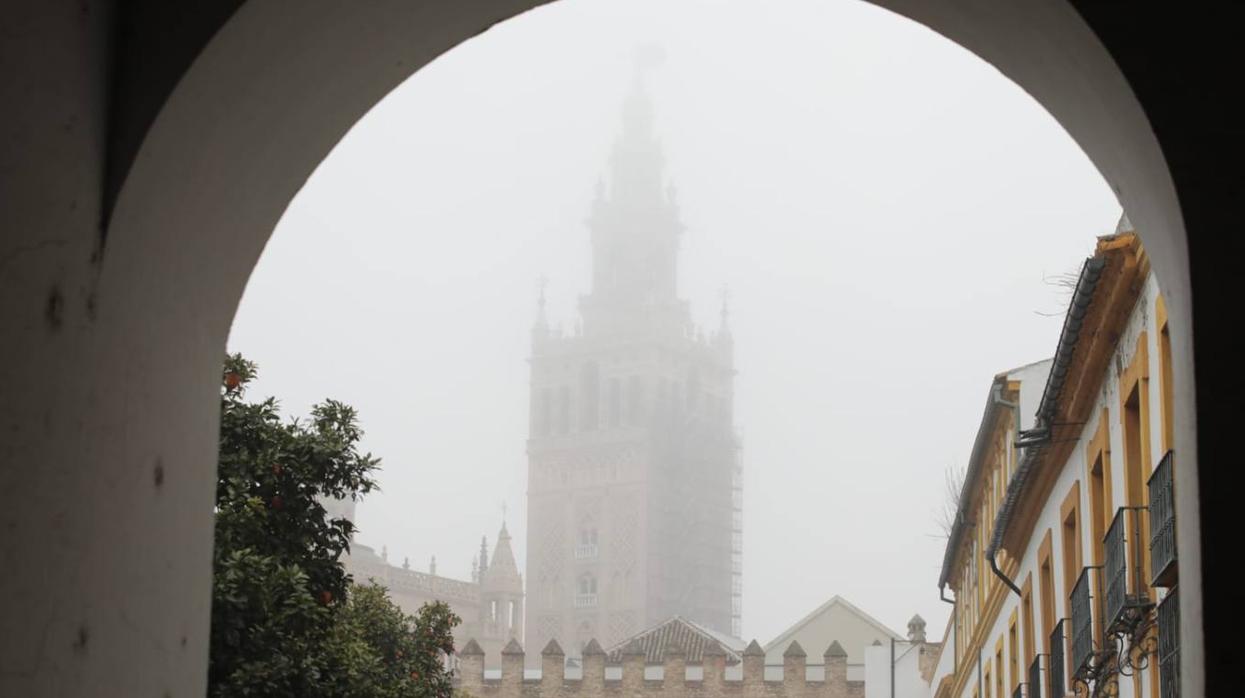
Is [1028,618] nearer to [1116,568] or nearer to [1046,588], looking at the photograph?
[1046,588]

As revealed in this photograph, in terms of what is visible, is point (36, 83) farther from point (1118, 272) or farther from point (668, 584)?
point (668, 584)

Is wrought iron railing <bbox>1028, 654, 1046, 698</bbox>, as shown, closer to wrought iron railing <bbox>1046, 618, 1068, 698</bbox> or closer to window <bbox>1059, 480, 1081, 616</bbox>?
wrought iron railing <bbox>1046, 618, 1068, 698</bbox>

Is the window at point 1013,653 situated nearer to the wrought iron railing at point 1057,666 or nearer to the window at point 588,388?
the wrought iron railing at point 1057,666

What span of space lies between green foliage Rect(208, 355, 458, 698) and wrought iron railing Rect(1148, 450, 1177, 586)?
18.5ft

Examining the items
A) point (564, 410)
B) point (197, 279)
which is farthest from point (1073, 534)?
point (564, 410)

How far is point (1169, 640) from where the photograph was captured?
31.7 feet

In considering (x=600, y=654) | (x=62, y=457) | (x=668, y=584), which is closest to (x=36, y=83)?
(x=62, y=457)

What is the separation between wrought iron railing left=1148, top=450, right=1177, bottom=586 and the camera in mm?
9373

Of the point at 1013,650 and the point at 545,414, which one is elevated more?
the point at 545,414

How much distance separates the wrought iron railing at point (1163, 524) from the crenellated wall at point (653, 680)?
43.2m

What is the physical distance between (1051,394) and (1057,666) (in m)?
2.34

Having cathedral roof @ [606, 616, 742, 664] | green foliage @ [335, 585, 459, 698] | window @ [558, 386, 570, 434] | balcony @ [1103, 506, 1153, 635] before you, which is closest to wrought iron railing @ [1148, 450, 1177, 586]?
balcony @ [1103, 506, 1153, 635]

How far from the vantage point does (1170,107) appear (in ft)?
9.90

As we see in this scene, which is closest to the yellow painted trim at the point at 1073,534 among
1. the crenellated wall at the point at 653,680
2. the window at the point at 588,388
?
the crenellated wall at the point at 653,680
